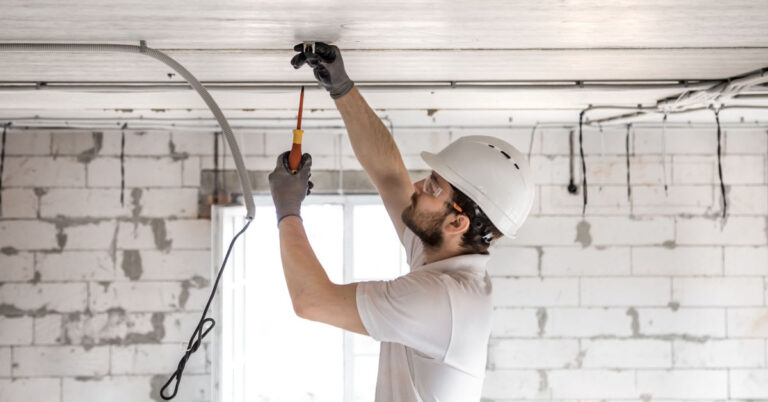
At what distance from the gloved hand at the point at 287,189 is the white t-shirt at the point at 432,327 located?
0.30 meters

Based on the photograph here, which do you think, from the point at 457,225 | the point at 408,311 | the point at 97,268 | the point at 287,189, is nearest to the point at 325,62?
the point at 287,189

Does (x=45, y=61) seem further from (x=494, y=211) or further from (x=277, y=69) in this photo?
(x=494, y=211)

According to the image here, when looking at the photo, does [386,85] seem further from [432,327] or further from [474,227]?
[432,327]

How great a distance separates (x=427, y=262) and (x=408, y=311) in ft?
1.10

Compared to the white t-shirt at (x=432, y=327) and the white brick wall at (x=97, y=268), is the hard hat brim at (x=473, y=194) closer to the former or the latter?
the white t-shirt at (x=432, y=327)

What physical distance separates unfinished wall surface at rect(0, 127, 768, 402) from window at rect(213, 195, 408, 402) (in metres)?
0.23

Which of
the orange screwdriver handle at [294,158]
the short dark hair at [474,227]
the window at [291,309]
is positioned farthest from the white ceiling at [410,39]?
the window at [291,309]

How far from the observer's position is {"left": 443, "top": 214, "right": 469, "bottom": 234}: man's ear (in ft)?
6.01

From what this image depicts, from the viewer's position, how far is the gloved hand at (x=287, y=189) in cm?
175

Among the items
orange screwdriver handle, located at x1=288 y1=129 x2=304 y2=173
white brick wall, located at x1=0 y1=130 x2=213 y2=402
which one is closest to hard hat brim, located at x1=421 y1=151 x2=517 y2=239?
orange screwdriver handle, located at x1=288 y1=129 x2=304 y2=173

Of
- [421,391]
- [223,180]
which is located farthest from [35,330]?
[421,391]

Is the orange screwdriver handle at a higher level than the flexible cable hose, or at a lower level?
lower

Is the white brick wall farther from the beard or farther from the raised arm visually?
the beard

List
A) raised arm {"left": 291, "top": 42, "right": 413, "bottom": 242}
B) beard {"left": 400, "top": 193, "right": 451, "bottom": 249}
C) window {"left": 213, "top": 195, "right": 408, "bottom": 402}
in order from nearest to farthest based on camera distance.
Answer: raised arm {"left": 291, "top": 42, "right": 413, "bottom": 242} → beard {"left": 400, "top": 193, "right": 451, "bottom": 249} → window {"left": 213, "top": 195, "right": 408, "bottom": 402}
